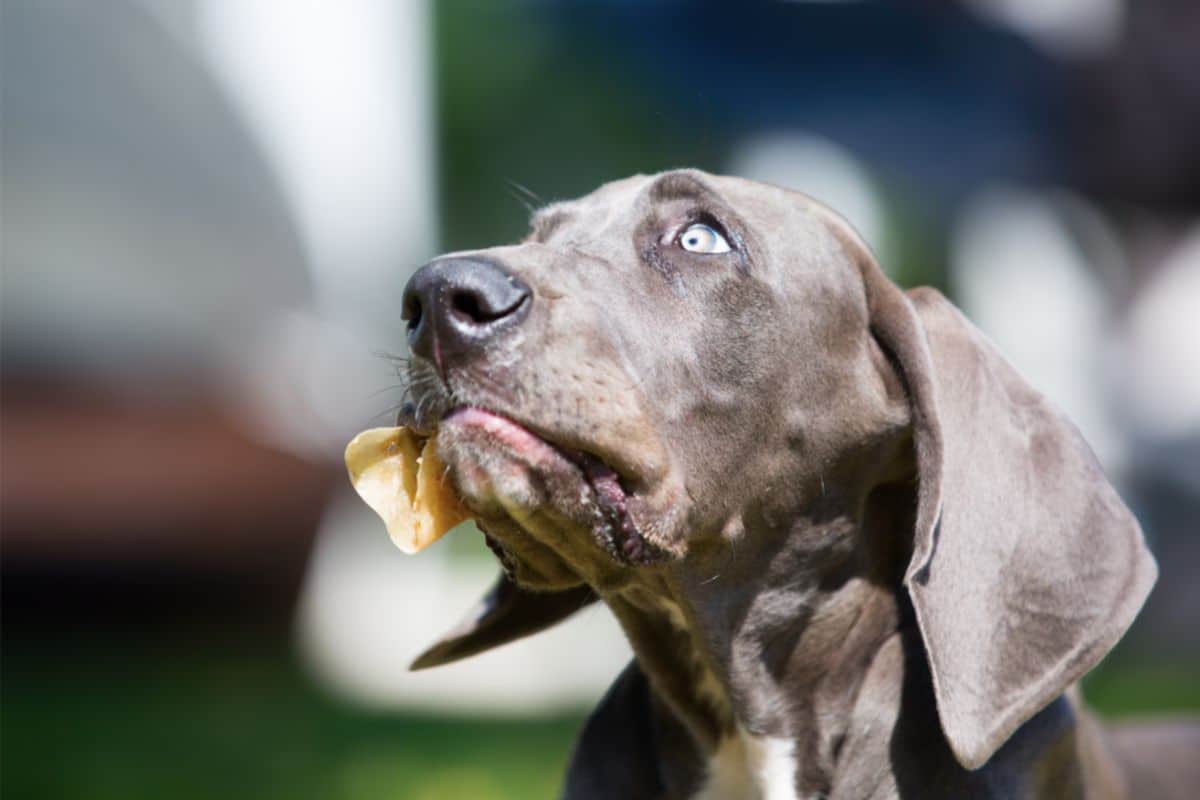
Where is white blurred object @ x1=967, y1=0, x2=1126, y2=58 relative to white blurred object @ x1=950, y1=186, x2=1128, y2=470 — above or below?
above

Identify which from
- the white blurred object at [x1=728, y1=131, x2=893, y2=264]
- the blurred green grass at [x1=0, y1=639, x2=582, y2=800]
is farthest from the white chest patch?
the white blurred object at [x1=728, y1=131, x2=893, y2=264]

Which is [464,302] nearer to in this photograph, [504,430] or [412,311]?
[412,311]

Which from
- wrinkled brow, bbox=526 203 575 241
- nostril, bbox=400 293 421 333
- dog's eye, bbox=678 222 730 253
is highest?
nostril, bbox=400 293 421 333

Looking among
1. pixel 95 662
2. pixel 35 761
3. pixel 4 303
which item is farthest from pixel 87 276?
pixel 35 761

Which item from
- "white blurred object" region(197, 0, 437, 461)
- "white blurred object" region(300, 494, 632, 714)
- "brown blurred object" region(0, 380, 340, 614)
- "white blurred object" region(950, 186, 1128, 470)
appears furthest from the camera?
"white blurred object" region(950, 186, 1128, 470)

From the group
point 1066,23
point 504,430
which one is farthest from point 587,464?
point 1066,23

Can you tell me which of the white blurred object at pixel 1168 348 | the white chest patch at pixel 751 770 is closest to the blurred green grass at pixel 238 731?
the white blurred object at pixel 1168 348

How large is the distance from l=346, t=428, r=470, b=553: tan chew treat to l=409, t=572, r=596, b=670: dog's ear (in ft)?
2.32

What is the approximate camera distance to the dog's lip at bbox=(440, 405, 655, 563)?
9.36 feet

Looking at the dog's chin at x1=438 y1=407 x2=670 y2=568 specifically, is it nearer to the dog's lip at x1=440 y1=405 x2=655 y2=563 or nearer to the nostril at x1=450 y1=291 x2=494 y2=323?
the dog's lip at x1=440 y1=405 x2=655 y2=563

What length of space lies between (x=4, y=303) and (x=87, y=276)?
1.37 feet

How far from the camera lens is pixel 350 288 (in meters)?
10.0

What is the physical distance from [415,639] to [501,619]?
196 inches

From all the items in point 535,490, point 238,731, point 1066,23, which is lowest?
point 238,731
